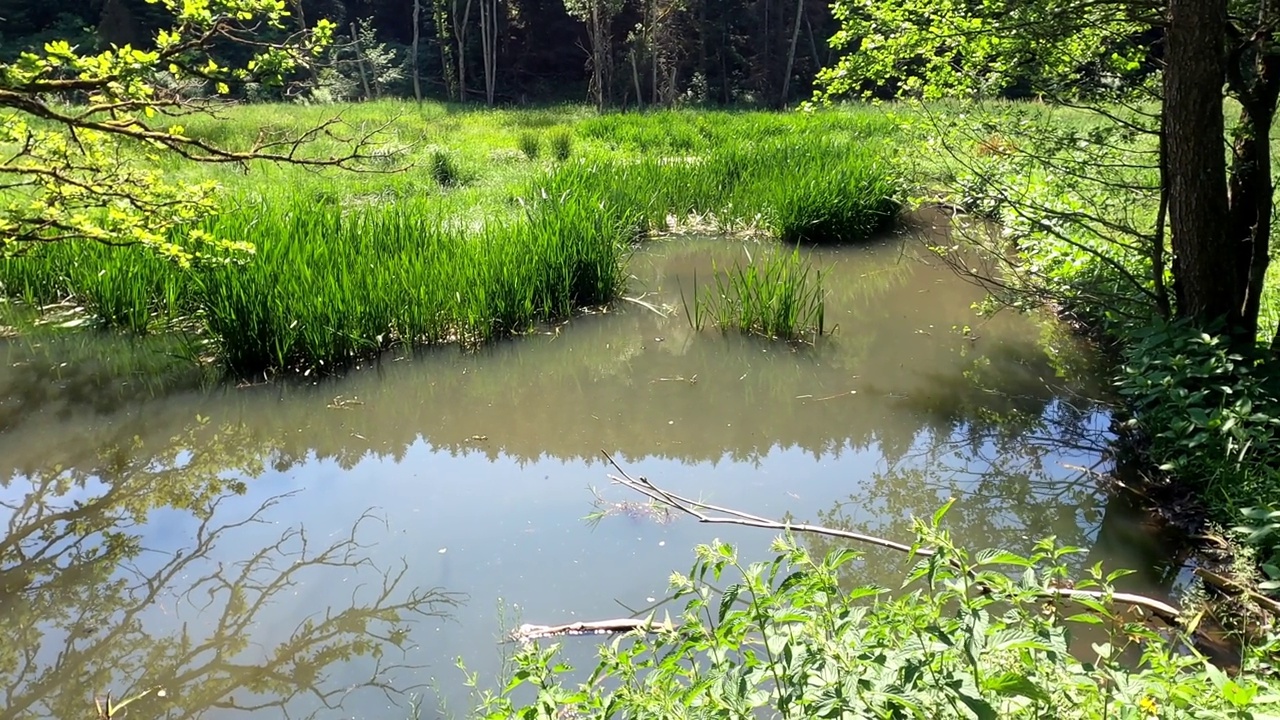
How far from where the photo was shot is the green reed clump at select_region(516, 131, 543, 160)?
1105 centimetres

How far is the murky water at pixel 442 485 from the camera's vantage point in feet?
8.70

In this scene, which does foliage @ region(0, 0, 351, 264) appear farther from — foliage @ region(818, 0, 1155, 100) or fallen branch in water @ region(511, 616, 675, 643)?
foliage @ region(818, 0, 1155, 100)

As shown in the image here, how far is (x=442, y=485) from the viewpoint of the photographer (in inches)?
146

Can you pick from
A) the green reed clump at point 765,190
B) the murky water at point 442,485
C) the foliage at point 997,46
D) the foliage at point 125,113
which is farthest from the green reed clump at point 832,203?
the foliage at point 125,113

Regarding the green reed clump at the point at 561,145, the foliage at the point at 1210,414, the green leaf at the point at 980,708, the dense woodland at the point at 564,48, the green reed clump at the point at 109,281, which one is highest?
the dense woodland at the point at 564,48

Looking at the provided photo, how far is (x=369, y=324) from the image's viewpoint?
502 cm

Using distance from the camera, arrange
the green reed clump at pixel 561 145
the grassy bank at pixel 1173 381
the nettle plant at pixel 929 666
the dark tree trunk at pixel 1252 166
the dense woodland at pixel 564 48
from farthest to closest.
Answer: the dense woodland at pixel 564 48 → the green reed clump at pixel 561 145 → the dark tree trunk at pixel 1252 166 → the grassy bank at pixel 1173 381 → the nettle plant at pixel 929 666

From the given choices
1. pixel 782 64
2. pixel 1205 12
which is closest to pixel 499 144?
pixel 1205 12

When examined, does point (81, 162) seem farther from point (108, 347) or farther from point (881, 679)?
point (881, 679)

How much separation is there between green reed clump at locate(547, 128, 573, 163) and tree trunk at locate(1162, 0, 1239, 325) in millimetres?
8140

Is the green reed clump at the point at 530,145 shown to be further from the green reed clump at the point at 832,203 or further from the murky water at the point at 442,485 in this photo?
the murky water at the point at 442,485

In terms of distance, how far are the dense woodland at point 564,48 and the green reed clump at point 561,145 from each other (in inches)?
438

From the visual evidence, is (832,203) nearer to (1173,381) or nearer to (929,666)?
(1173,381)

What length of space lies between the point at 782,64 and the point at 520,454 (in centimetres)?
2451
